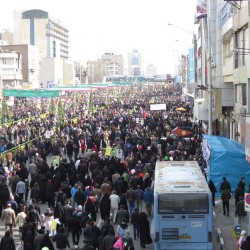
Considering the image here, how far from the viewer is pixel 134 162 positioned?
27.8 m

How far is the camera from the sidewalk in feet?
57.1

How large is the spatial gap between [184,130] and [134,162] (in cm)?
466

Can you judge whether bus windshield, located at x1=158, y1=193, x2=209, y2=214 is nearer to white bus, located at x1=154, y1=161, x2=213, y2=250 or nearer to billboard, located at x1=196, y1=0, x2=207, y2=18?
white bus, located at x1=154, y1=161, x2=213, y2=250

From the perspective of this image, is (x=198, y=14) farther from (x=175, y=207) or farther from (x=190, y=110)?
(x=175, y=207)

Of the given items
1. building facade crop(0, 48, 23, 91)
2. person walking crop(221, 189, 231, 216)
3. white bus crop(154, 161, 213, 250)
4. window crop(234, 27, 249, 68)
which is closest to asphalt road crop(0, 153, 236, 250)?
person walking crop(221, 189, 231, 216)

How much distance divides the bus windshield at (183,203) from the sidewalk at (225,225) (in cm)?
174

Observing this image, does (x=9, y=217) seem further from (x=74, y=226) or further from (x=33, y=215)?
(x=74, y=226)

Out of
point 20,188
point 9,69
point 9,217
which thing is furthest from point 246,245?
point 9,69

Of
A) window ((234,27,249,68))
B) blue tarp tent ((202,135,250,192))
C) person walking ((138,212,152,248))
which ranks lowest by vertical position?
person walking ((138,212,152,248))

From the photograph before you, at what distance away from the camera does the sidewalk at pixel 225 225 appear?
57.1ft

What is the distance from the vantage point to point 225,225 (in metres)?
20.0

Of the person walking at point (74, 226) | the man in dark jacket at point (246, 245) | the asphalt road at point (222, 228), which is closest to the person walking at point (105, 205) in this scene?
the asphalt road at point (222, 228)

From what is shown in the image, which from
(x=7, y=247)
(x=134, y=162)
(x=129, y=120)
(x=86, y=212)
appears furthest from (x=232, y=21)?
(x=7, y=247)

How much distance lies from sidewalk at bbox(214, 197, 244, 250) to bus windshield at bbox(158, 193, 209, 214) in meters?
1.74
